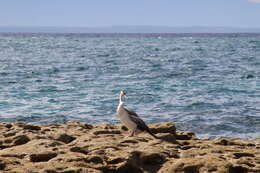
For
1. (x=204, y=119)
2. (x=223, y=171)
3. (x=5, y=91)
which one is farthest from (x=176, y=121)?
(x=5, y=91)

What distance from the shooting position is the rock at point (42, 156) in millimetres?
7711

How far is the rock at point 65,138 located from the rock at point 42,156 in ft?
6.29

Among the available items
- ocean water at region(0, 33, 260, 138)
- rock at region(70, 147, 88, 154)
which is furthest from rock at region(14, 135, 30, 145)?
ocean water at region(0, 33, 260, 138)

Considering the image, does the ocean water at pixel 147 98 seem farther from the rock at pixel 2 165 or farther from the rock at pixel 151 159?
the rock at pixel 2 165

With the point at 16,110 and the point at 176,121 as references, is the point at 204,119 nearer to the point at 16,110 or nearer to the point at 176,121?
the point at 176,121

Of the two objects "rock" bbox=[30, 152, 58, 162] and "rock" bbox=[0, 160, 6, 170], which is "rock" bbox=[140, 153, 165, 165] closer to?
"rock" bbox=[30, 152, 58, 162]

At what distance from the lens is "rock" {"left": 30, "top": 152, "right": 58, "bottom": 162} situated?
25.3 feet

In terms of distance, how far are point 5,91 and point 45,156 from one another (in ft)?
52.8

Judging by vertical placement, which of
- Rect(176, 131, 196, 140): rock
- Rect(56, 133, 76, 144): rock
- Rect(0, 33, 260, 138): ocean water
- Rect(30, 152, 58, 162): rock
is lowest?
Rect(0, 33, 260, 138): ocean water

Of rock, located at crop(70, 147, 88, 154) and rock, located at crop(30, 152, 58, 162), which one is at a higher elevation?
rock, located at crop(30, 152, 58, 162)

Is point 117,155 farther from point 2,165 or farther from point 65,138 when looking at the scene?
point 65,138

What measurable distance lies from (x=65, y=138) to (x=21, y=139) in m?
0.90

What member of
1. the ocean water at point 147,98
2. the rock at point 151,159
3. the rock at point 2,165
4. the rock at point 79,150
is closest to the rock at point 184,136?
the ocean water at point 147,98

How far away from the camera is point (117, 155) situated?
7859 mm
